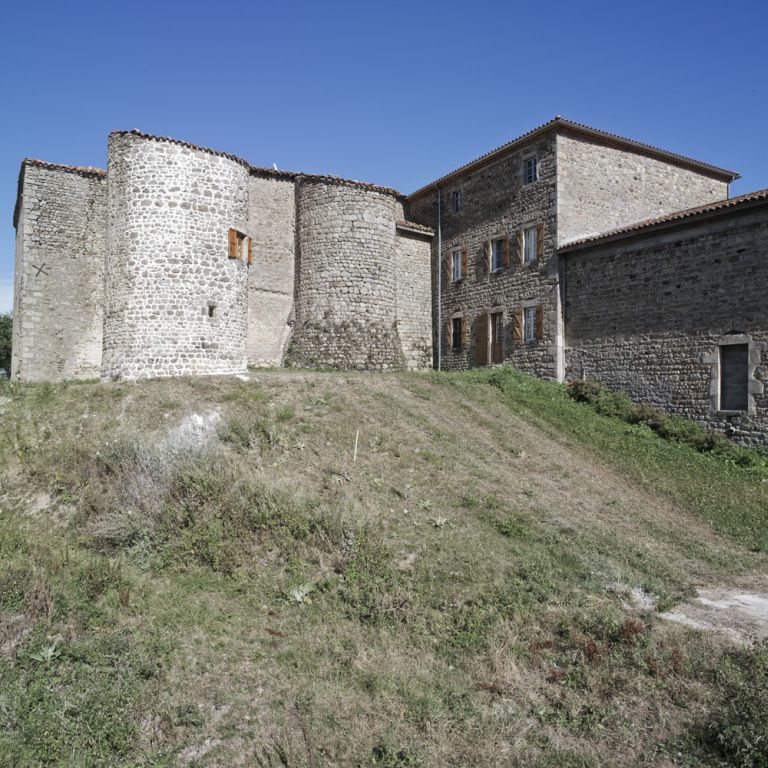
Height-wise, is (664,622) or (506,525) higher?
(506,525)

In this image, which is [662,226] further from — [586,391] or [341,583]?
[341,583]

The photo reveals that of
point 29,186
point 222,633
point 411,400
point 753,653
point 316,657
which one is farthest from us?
point 29,186

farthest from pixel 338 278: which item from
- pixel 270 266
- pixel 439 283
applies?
pixel 439 283

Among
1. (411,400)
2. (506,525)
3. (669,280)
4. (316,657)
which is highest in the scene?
(669,280)

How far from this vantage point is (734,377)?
50.8 ft

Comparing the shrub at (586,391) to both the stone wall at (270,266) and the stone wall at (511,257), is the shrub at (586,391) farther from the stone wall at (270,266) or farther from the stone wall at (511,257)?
the stone wall at (270,266)

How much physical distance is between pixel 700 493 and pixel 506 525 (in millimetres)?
5566

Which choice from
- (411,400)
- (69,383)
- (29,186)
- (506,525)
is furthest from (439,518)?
(29,186)

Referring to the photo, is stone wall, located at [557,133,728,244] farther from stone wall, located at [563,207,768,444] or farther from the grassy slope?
the grassy slope

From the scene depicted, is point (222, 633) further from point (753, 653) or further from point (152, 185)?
point (152, 185)

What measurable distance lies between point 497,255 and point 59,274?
15.0m

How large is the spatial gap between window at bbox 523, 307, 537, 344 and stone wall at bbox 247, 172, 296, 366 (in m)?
8.58

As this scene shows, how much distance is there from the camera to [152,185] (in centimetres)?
1546

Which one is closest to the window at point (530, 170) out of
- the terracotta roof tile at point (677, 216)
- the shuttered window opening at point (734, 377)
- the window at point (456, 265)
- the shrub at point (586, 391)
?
the terracotta roof tile at point (677, 216)
